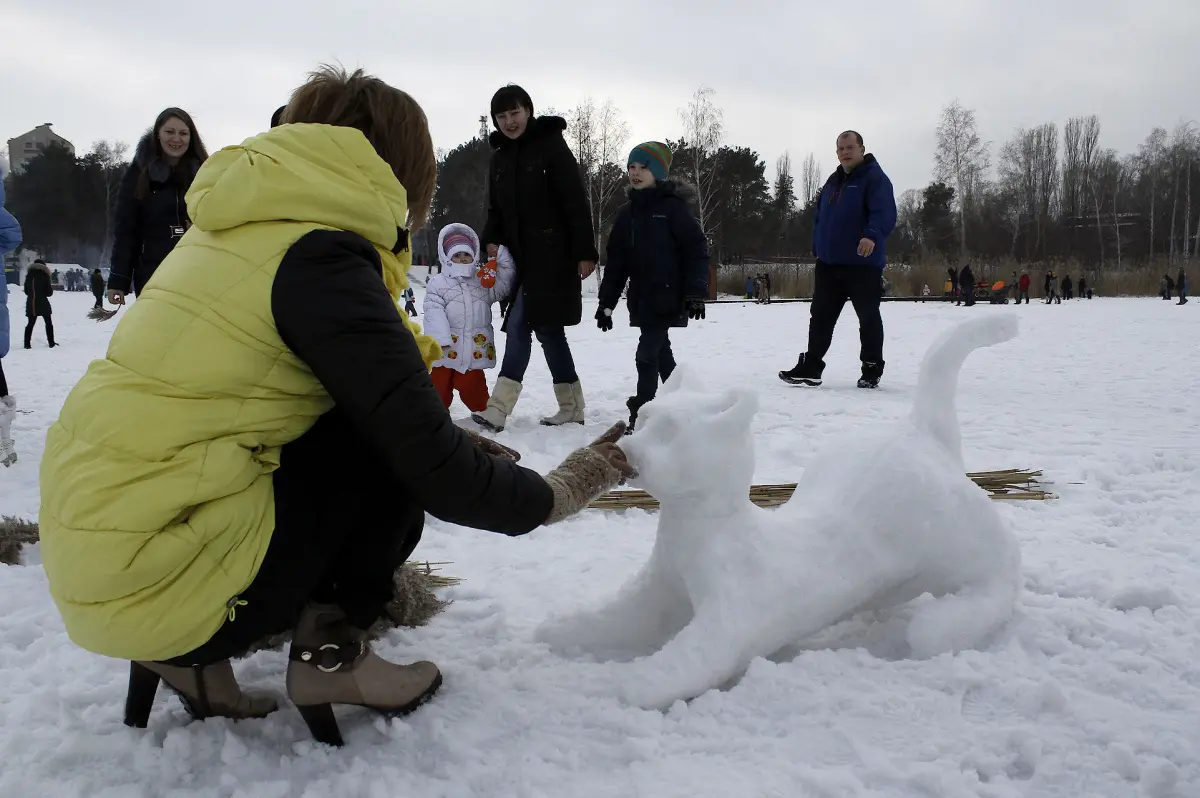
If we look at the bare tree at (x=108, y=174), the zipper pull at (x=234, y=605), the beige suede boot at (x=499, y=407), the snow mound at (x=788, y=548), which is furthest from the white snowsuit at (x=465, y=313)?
the bare tree at (x=108, y=174)

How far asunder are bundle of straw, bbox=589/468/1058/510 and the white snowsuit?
190 centimetres

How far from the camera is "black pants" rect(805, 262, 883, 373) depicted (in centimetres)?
612

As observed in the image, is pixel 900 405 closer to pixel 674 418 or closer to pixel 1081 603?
pixel 1081 603

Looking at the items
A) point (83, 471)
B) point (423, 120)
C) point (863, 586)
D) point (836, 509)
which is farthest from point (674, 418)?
point (83, 471)

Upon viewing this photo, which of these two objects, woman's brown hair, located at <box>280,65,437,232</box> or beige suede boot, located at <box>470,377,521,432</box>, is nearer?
woman's brown hair, located at <box>280,65,437,232</box>

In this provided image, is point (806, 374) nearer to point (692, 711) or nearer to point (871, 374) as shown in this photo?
point (871, 374)

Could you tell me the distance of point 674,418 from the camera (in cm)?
192

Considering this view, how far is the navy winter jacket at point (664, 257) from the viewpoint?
5043 millimetres

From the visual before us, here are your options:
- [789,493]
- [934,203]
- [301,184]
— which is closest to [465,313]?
[789,493]

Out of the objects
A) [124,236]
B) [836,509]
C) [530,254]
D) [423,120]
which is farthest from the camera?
[530,254]

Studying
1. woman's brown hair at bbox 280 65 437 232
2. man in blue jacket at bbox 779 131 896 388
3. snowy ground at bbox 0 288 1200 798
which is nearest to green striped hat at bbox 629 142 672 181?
man in blue jacket at bbox 779 131 896 388

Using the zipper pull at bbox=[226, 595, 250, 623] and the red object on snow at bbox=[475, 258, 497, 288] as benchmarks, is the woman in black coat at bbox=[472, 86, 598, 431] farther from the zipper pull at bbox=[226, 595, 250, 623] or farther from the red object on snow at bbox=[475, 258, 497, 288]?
the zipper pull at bbox=[226, 595, 250, 623]

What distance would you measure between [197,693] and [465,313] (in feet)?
11.8

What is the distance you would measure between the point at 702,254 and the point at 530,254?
3.56 feet
